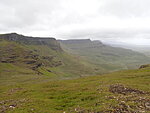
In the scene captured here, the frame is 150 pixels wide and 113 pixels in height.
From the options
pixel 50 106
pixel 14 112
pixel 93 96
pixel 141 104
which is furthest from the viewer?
pixel 93 96

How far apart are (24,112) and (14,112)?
1.73 m

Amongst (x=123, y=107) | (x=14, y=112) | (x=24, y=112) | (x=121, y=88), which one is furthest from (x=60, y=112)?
(x=121, y=88)

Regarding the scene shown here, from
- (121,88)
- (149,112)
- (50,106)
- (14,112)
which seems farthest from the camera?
(121,88)

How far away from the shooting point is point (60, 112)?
21422 mm

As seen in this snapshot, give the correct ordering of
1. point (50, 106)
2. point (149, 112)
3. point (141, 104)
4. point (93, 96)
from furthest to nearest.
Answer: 1. point (93, 96)
2. point (50, 106)
3. point (141, 104)
4. point (149, 112)

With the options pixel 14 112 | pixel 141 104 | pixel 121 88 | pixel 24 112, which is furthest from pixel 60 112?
pixel 121 88

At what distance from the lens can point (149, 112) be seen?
17953 mm

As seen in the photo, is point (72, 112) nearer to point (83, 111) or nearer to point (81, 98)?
point (83, 111)

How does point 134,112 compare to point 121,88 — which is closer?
point 134,112

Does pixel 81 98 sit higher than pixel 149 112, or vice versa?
pixel 149 112

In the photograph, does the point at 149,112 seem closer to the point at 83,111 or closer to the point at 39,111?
the point at 83,111

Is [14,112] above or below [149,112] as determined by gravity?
below

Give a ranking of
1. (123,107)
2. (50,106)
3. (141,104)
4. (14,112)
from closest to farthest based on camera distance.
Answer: (123,107) < (141,104) < (14,112) < (50,106)

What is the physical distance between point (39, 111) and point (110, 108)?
9250 millimetres
